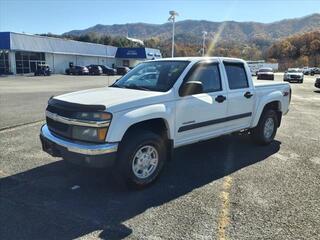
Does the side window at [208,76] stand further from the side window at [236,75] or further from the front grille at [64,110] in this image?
the front grille at [64,110]

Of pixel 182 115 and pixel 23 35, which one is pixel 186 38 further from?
pixel 182 115

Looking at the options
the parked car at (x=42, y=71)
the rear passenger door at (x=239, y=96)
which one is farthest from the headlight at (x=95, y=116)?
the parked car at (x=42, y=71)

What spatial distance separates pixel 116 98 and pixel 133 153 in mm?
819

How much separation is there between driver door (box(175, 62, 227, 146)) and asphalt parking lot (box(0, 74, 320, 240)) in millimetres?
676

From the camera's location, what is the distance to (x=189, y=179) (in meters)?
5.36

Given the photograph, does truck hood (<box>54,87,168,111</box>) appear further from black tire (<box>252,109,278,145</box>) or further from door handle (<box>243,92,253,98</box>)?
black tire (<box>252,109,278,145</box>)

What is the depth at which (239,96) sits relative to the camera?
6309 millimetres

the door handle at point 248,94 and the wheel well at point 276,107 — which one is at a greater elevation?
the door handle at point 248,94

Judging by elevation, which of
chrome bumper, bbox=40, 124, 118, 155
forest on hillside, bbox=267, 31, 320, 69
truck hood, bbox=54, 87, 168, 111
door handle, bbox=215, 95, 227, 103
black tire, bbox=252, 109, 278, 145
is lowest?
black tire, bbox=252, 109, 278, 145

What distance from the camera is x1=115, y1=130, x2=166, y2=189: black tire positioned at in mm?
4551

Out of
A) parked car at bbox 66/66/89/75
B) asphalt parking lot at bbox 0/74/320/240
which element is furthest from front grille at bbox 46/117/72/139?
parked car at bbox 66/66/89/75

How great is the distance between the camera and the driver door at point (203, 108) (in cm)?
526

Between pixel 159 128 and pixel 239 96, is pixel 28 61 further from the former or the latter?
pixel 159 128

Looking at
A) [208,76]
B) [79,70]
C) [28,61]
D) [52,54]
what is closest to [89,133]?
[208,76]
